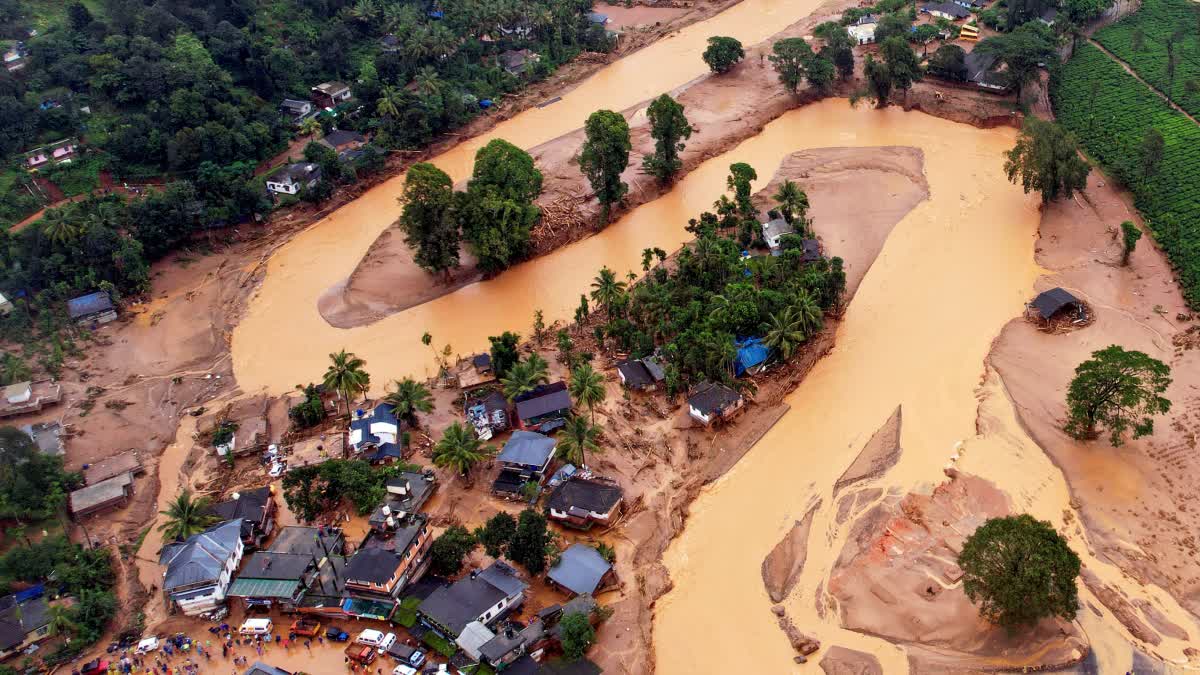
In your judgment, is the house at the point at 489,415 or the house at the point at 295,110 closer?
the house at the point at 489,415

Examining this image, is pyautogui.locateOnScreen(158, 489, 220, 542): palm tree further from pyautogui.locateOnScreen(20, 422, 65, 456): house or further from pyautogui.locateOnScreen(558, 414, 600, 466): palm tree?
pyautogui.locateOnScreen(558, 414, 600, 466): palm tree

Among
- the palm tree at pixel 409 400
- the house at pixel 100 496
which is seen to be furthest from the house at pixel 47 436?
the palm tree at pixel 409 400

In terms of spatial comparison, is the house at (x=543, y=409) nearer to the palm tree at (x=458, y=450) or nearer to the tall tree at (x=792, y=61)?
the palm tree at (x=458, y=450)

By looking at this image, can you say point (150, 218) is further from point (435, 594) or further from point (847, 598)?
point (847, 598)

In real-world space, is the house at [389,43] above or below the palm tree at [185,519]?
above

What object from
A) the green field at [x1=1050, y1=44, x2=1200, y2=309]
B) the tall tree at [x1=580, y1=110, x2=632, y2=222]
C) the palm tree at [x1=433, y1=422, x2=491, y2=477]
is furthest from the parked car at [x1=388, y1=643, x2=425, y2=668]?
the green field at [x1=1050, y1=44, x2=1200, y2=309]

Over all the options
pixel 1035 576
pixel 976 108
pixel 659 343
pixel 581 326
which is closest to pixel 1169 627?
pixel 1035 576
